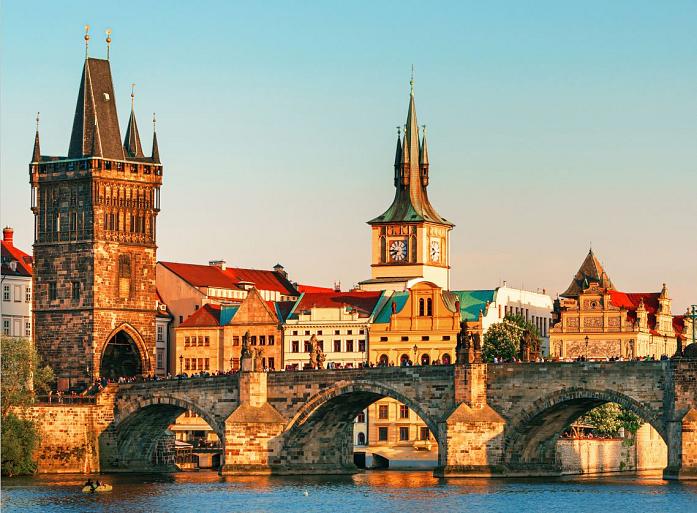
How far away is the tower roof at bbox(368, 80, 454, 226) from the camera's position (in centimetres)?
18950

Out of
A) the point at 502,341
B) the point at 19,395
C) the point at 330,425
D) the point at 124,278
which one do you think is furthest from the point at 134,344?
the point at 502,341

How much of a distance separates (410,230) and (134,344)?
3660 centimetres

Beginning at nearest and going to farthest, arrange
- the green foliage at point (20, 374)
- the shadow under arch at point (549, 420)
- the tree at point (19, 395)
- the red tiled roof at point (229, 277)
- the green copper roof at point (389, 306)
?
the shadow under arch at point (549, 420)
the tree at point (19, 395)
the green foliage at point (20, 374)
the green copper roof at point (389, 306)
the red tiled roof at point (229, 277)

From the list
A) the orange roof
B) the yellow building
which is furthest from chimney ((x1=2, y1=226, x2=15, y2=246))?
the yellow building

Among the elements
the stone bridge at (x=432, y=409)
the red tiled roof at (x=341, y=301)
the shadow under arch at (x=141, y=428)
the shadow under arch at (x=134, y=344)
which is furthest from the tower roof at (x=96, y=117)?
the red tiled roof at (x=341, y=301)

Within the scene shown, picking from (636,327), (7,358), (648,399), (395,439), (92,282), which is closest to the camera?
(648,399)

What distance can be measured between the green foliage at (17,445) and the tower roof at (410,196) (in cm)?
5443

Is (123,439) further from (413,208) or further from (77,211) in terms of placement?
(413,208)

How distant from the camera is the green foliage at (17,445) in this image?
5389 inches

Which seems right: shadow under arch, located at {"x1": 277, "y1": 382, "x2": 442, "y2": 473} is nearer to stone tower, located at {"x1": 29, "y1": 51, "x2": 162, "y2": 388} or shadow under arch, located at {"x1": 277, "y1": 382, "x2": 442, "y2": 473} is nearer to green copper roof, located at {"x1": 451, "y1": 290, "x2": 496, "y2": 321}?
stone tower, located at {"x1": 29, "y1": 51, "x2": 162, "y2": 388}

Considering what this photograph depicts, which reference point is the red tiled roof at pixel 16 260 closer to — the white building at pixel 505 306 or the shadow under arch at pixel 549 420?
the white building at pixel 505 306

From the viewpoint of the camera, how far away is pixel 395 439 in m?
169

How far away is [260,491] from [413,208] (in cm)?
6575

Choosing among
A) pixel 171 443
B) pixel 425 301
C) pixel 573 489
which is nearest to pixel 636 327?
pixel 425 301
